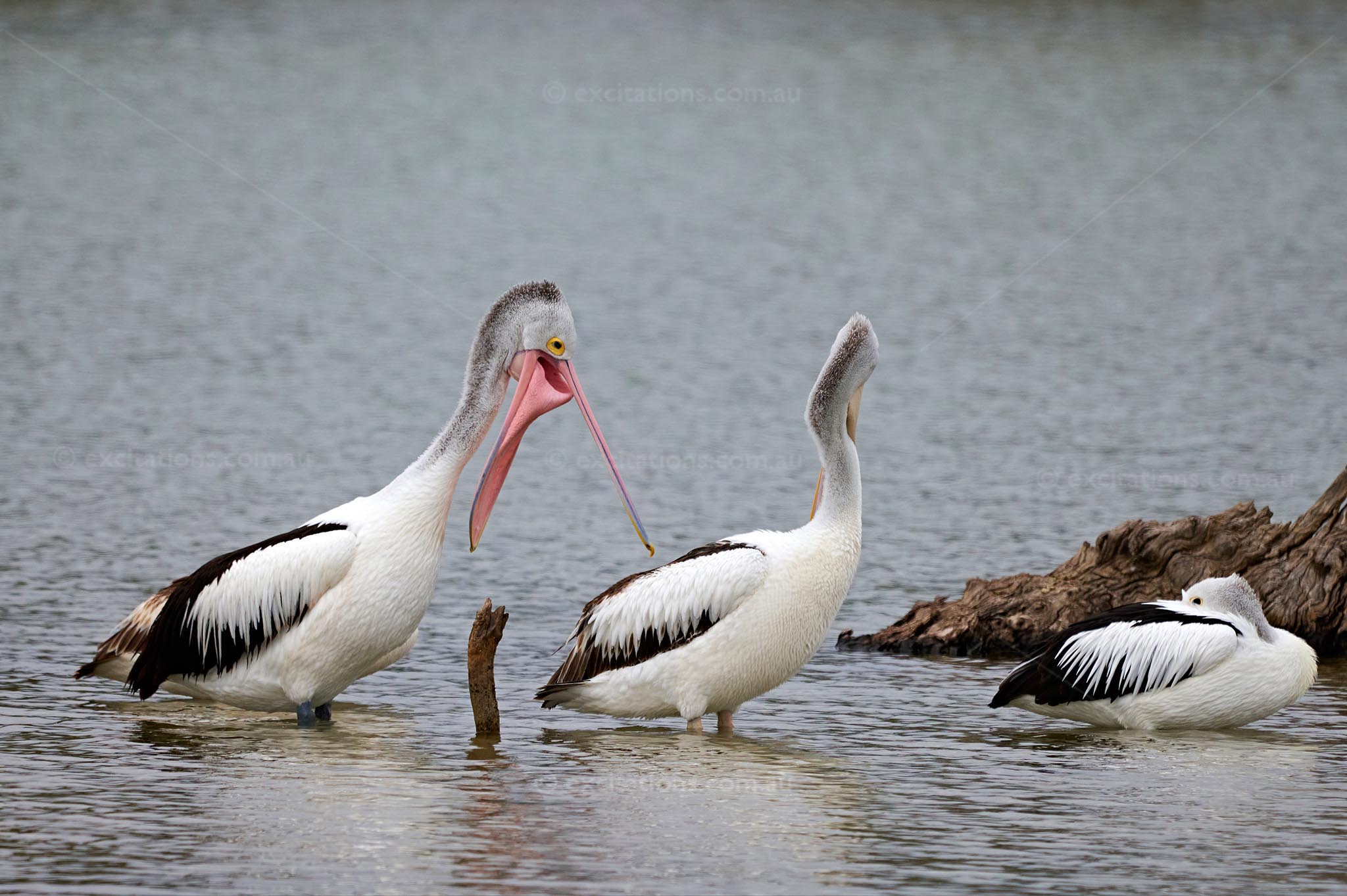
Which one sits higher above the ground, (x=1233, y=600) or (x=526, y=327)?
(x=526, y=327)

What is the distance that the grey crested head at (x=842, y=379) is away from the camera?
809 cm

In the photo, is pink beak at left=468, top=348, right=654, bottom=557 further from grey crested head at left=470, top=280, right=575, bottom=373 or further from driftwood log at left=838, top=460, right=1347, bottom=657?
driftwood log at left=838, top=460, right=1347, bottom=657

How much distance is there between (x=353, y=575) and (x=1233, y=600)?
3.68m

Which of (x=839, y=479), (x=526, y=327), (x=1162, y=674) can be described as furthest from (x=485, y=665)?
(x=1162, y=674)

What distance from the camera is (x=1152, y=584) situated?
978 centimetres

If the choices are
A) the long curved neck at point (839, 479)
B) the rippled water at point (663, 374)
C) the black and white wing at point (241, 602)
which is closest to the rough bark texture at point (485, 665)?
the rippled water at point (663, 374)

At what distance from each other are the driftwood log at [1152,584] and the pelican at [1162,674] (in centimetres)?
142

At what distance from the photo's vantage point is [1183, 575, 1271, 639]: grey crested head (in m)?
8.30

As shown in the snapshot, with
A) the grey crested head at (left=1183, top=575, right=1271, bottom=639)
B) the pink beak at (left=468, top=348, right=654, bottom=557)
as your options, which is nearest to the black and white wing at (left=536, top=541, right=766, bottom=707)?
the pink beak at (left=468, top=348, right=654, bottom=557)

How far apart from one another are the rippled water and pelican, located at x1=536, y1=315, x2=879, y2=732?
0.69ft

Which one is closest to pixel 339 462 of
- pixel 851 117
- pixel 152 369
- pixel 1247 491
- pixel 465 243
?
pixel 152 369

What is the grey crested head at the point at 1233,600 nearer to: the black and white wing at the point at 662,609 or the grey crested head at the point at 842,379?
the grey crested head at the point at 842,379

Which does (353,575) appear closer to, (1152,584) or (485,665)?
(485,665)

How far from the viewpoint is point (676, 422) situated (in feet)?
60.2
